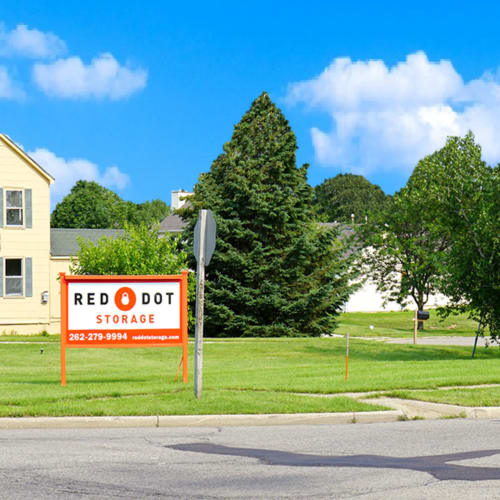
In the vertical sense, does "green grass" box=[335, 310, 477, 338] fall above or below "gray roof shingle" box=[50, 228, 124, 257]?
below

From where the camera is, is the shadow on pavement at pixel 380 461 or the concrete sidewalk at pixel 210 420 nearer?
the shadow on pavement at pixel 380 461

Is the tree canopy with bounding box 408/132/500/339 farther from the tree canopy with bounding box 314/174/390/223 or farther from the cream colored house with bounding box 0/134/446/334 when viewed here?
the tree canopy with bounding box 314/174/390/223

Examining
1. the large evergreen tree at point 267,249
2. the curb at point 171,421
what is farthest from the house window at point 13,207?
the curb at point 171,421

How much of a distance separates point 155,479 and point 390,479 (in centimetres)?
210

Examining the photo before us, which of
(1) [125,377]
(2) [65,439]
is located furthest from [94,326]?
(2) [65,439]

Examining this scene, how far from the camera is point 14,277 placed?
3766 centimetres

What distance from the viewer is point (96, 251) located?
3550 centimetres

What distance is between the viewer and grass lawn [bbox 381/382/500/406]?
12289mm

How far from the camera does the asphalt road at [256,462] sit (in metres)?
6.75

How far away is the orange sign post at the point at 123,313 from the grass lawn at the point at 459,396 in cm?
416

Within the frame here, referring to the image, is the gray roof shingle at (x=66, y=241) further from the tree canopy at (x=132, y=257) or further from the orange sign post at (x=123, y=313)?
the orange sign post at (x=123, y=313)

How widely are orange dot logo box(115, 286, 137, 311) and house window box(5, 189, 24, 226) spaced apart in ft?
80.3

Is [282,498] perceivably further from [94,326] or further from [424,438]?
[94,326]

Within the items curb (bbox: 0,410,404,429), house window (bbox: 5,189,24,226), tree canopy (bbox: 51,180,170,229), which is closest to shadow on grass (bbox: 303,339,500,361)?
curb (bbox: 0,410,404,429)
